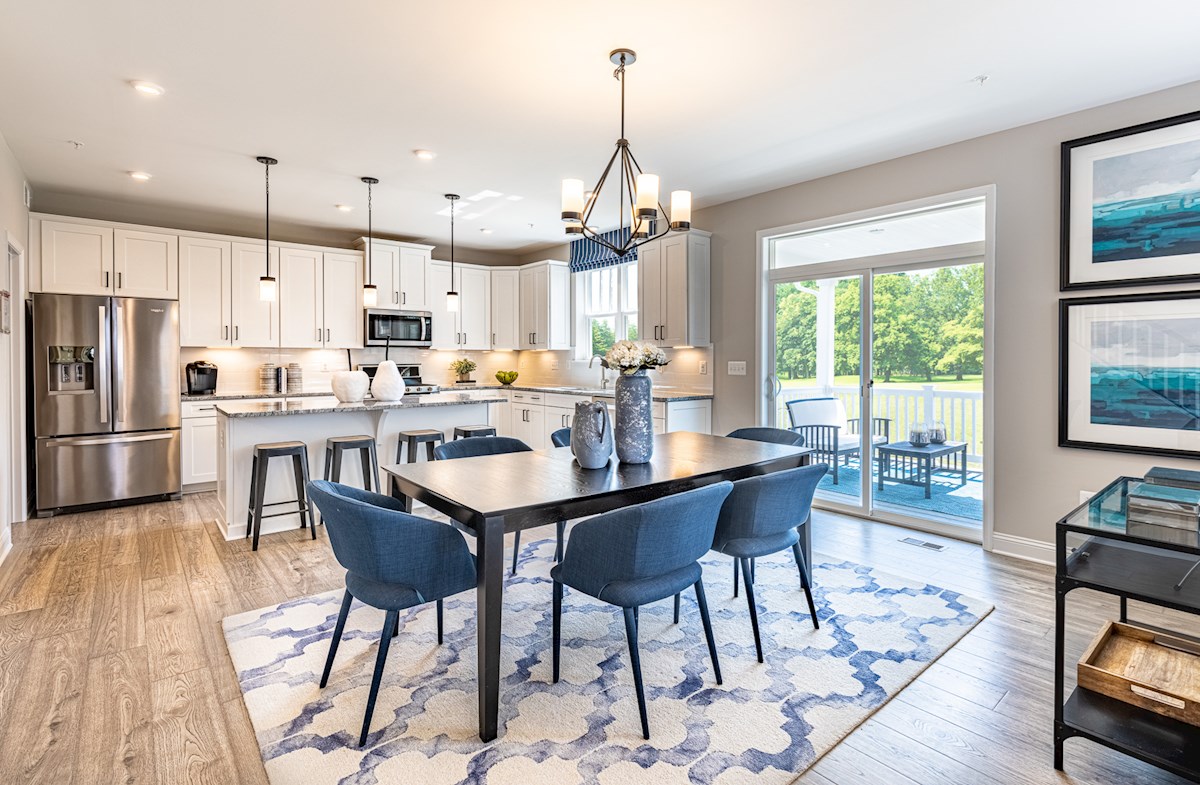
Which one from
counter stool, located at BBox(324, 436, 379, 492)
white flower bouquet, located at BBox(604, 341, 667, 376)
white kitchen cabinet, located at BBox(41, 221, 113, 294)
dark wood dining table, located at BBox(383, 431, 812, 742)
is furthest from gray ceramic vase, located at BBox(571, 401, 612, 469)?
white kitchen cabinet, located at BBox(41, 221, 113, 294)

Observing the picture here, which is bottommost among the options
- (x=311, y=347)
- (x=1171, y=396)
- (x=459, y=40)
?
(x=1171, y=396)

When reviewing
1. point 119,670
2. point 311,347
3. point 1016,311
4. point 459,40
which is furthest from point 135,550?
point 1016,311

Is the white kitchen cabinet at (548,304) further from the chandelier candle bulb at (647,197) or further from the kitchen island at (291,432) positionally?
the chandelier candle bulb at (647,197)

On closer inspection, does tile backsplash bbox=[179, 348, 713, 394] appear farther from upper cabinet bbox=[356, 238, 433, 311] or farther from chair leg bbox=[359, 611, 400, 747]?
chair leg bbox=[359, 611, 400, 747]

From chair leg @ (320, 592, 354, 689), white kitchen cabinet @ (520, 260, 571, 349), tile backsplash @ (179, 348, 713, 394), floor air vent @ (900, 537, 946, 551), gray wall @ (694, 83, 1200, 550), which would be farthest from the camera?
white kitchen cabinet @ (520, 260, 571, 349)

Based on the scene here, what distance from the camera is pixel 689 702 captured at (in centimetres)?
215

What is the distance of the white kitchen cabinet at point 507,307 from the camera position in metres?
7.56

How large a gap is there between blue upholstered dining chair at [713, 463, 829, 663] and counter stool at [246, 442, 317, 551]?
2.97 m

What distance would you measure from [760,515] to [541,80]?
2316 millimetres

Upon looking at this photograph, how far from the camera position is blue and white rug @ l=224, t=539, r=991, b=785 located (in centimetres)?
183

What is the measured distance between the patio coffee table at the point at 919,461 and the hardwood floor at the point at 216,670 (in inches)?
17.8

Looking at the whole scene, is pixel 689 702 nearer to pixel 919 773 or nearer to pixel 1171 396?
pixel 919 773

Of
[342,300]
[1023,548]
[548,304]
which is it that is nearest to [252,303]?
[342,300]

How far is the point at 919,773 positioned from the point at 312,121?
A: 4138 millimetres
